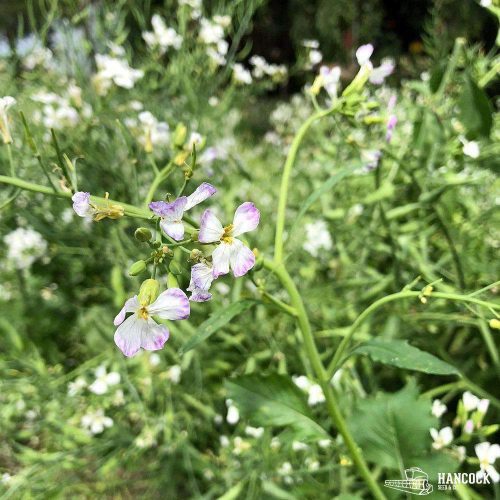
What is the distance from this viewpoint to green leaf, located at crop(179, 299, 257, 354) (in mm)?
538

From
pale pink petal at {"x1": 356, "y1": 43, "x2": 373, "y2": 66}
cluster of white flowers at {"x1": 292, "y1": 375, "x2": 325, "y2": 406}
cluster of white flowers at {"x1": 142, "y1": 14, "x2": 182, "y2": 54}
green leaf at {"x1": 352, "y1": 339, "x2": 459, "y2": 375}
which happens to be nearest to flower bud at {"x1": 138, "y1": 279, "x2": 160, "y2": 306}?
green leaf at {"x1": 352, "y1": 339, "x2": 459, "y2": 375}

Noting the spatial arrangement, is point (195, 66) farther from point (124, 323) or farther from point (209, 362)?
point (124, 323)

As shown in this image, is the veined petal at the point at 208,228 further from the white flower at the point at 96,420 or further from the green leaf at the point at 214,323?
the white flower at the point at 96,420

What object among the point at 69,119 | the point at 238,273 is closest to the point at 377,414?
the point at 238,273

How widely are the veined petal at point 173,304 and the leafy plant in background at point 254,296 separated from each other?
8cm

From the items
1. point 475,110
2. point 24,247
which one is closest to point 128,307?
point 475,110

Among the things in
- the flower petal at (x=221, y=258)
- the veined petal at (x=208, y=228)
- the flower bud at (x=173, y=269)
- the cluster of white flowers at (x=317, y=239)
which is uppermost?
the veined petal at (x=208, y=228)

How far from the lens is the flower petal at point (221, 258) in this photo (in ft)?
1.46

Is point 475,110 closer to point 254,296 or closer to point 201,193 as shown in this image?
point 201,193

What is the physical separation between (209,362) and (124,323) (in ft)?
2.34

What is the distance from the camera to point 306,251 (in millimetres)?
1327

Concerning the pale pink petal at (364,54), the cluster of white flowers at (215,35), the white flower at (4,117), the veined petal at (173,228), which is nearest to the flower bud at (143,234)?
the veined petal at (173,228)

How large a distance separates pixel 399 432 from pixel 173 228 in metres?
0.43

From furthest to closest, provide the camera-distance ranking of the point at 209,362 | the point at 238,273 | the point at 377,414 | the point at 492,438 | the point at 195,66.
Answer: the point at 195,66, the point at 209,362, the point at 492,438, the point at 377,414, the point at 238,273
